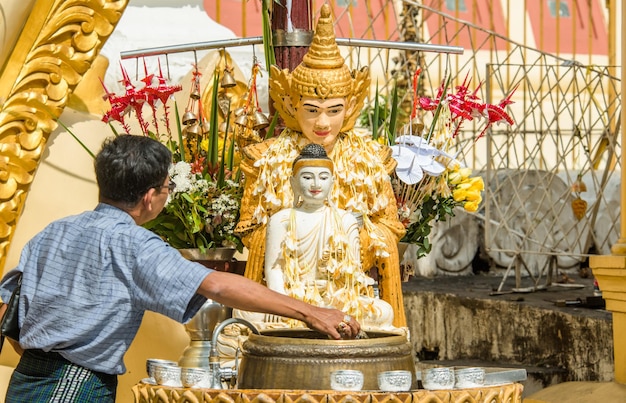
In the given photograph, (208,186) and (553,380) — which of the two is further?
(553,380)

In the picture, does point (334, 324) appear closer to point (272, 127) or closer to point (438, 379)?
point (438, 379)

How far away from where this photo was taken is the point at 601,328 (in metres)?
6.11

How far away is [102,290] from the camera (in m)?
2.93

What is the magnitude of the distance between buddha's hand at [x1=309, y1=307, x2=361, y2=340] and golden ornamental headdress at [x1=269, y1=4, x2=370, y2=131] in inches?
57.1

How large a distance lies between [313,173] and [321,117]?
1.10ft

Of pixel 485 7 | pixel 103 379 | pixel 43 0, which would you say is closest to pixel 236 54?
pixel 43 0

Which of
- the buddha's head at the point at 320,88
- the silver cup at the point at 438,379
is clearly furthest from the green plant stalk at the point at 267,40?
the silver cup at the point at 438,379

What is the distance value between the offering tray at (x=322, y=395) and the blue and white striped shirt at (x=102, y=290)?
43 centimetres

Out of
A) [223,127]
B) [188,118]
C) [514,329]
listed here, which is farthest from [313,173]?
[514,329]

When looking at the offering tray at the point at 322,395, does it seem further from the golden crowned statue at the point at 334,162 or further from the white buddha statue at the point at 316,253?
the golden crowned statue at the point at 334,162

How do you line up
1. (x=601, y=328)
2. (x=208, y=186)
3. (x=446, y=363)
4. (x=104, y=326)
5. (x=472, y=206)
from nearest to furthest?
1. (x=104, y=326)
2. (x=208, y=186)
3. (x=472, y=206)
4. (x=601, y=328)
5. (x=446, y=363)

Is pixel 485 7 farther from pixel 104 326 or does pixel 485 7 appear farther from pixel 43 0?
pixel 104 326

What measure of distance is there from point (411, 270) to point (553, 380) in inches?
68.3

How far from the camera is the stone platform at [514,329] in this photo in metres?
6.27
